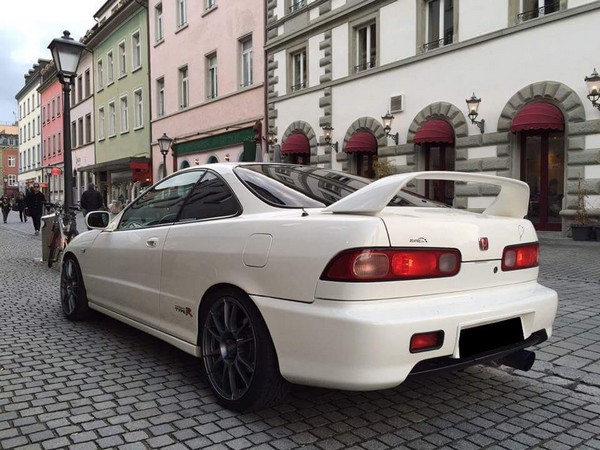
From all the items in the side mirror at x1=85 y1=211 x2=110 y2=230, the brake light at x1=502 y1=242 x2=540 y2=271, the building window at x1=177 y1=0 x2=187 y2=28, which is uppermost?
the building window at x1=177 y1=0 x2=187 y2=28

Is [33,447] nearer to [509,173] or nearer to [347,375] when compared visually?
[347,375]

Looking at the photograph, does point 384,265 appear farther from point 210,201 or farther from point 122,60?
point 122,60

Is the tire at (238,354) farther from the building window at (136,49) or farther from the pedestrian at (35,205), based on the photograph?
the building window at (136,49)

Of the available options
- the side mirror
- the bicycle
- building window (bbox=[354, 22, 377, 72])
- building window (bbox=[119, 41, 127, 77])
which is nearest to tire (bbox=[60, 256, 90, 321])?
the side mirror

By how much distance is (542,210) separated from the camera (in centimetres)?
1332

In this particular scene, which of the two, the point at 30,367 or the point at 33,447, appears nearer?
the point at 33,447

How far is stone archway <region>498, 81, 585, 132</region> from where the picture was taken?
11891 mm

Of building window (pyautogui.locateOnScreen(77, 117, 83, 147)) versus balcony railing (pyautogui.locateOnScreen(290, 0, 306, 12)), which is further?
building window (pyautogui.locateOnScreen(77, 117, 83, 147))

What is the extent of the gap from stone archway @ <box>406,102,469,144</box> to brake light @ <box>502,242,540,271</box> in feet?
38.1

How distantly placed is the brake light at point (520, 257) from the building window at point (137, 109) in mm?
30426

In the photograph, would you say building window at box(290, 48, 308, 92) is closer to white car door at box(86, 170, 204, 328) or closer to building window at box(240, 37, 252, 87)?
building window at box(240, 37, 252, 87)

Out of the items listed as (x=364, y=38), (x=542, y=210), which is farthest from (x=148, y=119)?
(x=542, y=210)

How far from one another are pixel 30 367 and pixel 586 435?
3533 mm

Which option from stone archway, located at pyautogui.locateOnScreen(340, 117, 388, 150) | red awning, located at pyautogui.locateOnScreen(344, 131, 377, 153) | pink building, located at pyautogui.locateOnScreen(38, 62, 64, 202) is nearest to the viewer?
stone archway, located at pyautogui.locateOnScreen(340, 117, 388, 150)
